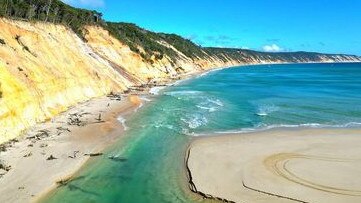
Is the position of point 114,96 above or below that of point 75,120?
above

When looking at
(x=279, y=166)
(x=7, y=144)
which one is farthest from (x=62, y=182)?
(x=279, y=166)

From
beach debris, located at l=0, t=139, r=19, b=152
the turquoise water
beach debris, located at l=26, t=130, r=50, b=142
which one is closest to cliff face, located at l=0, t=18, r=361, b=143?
beach debris, located at l=0, t=139, r=19, b=152

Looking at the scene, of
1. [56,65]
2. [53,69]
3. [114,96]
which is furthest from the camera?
[114,96]

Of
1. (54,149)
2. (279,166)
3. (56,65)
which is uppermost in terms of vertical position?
(56,65)

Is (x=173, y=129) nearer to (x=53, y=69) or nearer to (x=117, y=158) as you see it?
(x=117, y=158)

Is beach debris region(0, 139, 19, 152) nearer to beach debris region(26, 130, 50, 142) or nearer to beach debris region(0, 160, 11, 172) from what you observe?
beach debris region(26, 130, 50, 142)

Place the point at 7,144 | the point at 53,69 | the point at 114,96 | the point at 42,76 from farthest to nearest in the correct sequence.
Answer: the point at 114,96 < the point at 53,69 < the point at 42,76 < the point at 7,144

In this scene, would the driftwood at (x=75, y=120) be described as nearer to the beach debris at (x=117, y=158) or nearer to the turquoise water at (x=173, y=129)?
the turquoise water at (x=173, y=129)

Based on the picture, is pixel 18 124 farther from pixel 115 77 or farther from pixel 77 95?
pixel 115 77
